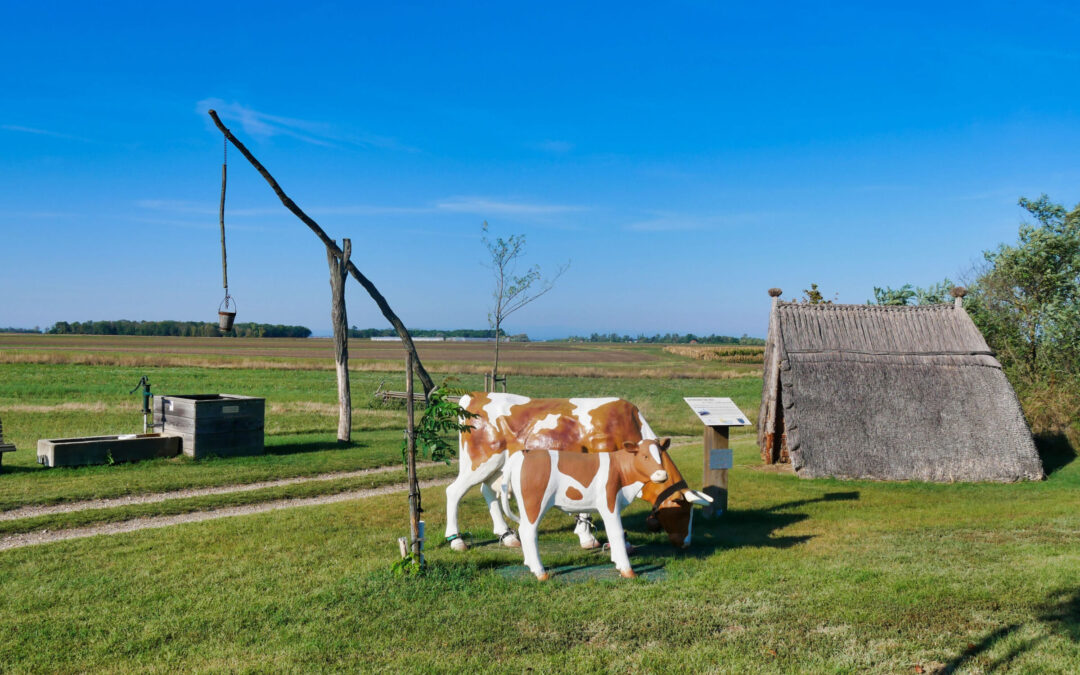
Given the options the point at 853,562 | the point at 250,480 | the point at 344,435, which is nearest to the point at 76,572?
the point at 250,480

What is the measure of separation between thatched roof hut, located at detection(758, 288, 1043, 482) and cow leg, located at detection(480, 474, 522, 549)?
25.3 feet

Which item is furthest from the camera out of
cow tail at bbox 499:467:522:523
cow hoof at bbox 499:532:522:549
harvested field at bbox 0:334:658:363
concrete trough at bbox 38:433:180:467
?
harvested field at bbox 0:334:658:363

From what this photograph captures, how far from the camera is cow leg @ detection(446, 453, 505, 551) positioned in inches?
336

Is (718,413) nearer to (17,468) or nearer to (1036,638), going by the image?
(1036,638)

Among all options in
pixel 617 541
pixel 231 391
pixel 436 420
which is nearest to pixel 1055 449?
pixel 617 541

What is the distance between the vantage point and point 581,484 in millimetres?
7656

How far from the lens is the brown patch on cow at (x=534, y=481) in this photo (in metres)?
7.48

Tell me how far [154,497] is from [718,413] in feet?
32.6

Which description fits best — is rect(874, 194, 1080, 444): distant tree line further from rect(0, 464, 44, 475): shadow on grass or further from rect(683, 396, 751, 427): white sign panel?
rect(0, 464, 44, 475): shadow on grass

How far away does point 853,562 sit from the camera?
26.8 ft

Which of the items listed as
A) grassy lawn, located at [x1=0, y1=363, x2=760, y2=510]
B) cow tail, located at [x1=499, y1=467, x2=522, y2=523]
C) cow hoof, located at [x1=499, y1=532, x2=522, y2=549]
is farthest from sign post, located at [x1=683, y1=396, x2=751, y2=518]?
grassy lawn, located at [x1=0, y1=363, x2=760, y2=510]

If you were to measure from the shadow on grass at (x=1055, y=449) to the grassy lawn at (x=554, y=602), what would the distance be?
6995 millimetres

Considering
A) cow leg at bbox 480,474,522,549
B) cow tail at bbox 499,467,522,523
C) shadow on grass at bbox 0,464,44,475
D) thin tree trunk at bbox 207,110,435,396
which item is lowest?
shadow on grass at bbox 0,464,44,475

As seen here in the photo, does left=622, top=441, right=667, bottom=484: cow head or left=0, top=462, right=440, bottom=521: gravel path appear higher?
left=622, top=441, right=667, bottom=484: cow head
